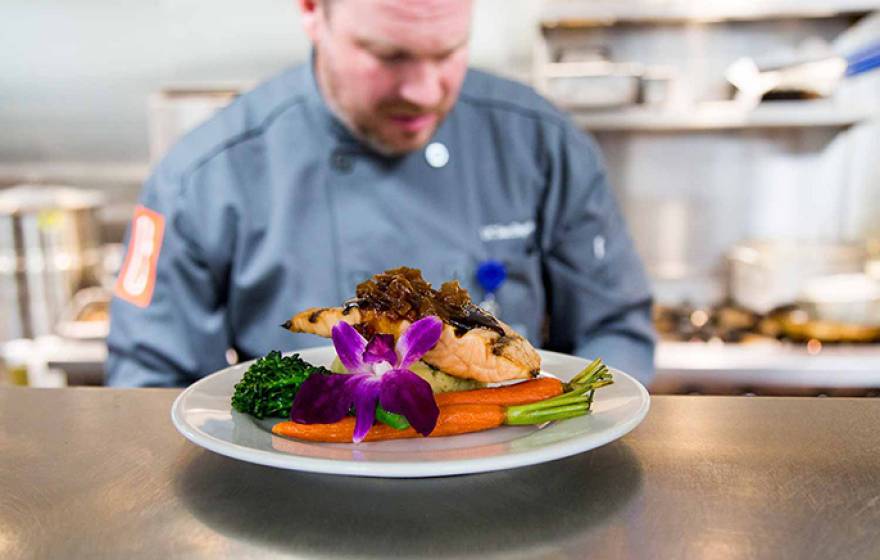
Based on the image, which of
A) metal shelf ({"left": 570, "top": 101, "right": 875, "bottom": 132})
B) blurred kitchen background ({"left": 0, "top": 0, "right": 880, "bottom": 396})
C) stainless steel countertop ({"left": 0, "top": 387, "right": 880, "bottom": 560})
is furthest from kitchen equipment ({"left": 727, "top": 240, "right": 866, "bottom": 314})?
stainless steel countertop ({"left": 0, "top": 387, "right": 880, "bottom": 560})

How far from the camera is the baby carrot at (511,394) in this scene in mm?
704

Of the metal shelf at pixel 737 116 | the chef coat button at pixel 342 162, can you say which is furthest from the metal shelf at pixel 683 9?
the chef coat button at pixel 342 162

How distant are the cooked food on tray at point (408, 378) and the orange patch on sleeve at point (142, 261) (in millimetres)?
1282

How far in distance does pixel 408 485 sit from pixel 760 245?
2.90m

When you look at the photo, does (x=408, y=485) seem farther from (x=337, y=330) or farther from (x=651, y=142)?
(x=651, y=142)

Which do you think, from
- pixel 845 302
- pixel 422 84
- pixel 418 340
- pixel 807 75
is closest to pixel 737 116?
pixel 807 75

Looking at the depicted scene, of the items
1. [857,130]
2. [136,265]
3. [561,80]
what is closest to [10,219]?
[136,265]

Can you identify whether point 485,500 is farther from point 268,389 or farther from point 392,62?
point 392,62

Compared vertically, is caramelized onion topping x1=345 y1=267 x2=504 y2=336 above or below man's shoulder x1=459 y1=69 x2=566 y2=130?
below

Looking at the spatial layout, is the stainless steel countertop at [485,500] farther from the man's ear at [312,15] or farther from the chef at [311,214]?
the man's ear at [312,15]

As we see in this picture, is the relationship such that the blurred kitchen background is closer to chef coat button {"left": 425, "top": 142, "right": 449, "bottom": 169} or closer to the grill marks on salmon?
chef coat button {"left": 425, "top": 142, "right": 449, "bottom": 169}

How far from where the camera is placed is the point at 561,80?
9.50ft

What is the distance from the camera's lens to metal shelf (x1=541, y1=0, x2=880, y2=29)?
9.38ft

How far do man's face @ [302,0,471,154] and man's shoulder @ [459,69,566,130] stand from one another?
287mm
